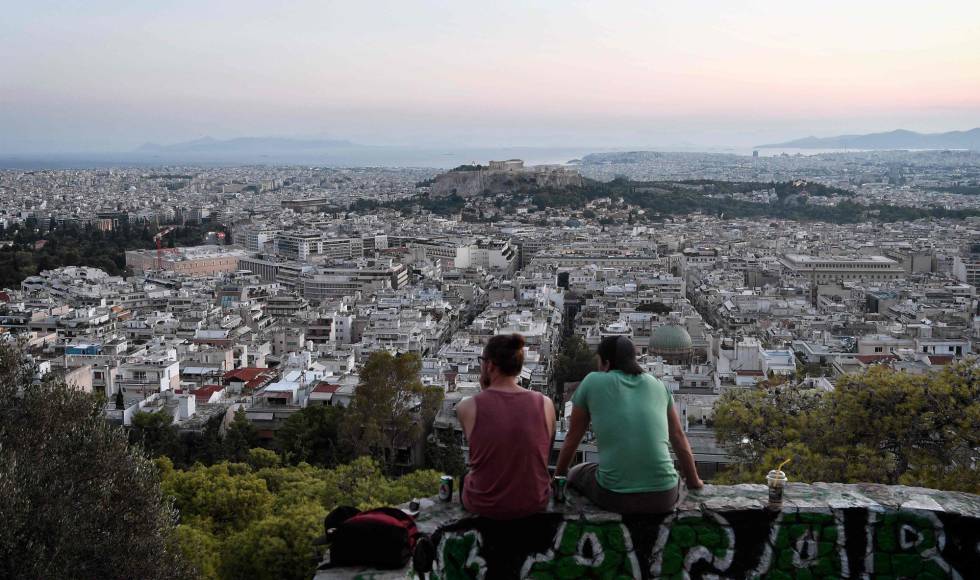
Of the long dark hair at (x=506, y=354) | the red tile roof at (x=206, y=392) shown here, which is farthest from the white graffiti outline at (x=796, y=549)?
the red tile roof at (x=206, y=392)

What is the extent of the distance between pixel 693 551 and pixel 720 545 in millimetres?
105

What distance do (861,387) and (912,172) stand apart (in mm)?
124557

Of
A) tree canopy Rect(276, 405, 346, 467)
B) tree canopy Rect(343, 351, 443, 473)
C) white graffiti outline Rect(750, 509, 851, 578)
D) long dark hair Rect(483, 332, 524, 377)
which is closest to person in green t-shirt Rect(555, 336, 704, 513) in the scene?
long dark hair Rect(483, 332, 524, 377)

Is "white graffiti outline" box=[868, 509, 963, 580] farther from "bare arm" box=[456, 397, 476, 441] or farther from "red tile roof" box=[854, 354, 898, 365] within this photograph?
"red tile roof" box=[854, 354, 898, 365]

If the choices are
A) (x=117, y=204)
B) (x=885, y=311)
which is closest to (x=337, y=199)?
(x=117, y=204)

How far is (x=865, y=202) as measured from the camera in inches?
2753

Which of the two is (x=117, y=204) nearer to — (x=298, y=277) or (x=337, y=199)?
(x=337, y=199)

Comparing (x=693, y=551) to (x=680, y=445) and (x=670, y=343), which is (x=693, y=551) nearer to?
(x=680, y=445)

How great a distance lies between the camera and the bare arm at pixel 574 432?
3.59 meters

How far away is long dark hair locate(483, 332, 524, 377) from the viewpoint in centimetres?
346

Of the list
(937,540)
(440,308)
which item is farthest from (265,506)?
(440,308)

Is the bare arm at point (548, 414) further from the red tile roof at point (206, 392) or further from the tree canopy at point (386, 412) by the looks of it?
the red tile roof at point (206, 392)

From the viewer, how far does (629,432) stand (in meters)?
3.49

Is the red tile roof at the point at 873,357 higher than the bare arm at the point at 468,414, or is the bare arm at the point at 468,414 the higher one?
the bare arm at the point at 468,414
